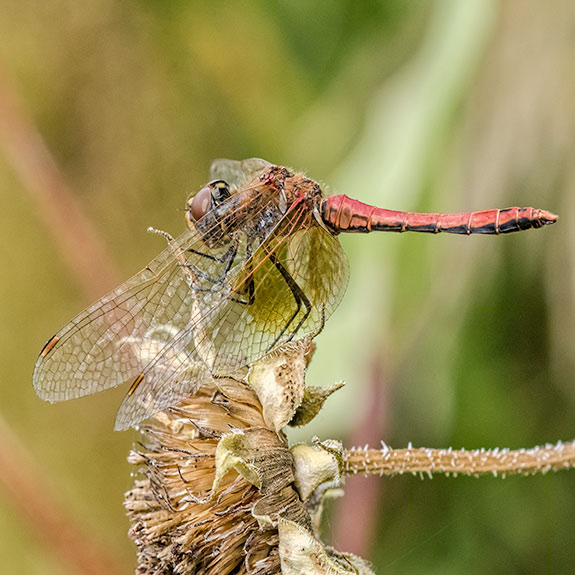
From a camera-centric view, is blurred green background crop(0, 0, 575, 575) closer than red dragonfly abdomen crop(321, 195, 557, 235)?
No

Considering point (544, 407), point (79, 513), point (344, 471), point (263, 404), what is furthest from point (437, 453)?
point (79, 513)

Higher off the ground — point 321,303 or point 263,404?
point 321,303

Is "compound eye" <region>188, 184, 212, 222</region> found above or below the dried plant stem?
above

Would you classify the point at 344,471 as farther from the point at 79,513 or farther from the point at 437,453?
the point at 79,513

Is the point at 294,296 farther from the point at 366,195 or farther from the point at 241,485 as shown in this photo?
the point at 366,195

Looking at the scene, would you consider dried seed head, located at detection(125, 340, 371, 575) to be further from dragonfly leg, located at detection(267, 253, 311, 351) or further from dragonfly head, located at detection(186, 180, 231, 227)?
dragonfly head, located at detection(186, 180, 231, 227)

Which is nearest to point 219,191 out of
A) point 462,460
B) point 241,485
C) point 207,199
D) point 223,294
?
point 207,199

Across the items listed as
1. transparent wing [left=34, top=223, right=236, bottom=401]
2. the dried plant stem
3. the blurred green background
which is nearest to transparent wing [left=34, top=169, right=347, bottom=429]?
transparent wing [left=34, top=223, right=236, bottom=401]

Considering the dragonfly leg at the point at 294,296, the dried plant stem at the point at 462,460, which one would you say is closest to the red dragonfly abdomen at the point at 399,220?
the dragonfly leg at the point at 294,296
